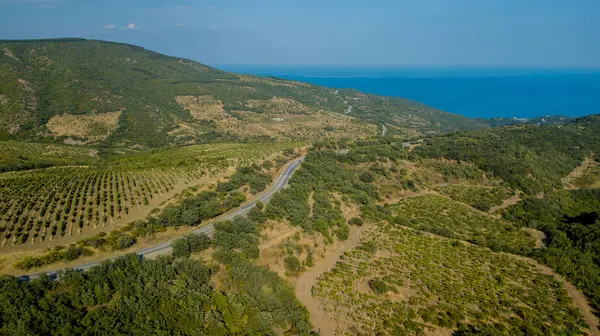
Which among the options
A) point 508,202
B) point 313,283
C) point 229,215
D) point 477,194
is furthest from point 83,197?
point 508,202

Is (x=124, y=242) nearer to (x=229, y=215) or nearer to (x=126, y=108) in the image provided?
(x=229, y=215)

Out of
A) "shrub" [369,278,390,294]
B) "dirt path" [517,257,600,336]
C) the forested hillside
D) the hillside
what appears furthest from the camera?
the hillside

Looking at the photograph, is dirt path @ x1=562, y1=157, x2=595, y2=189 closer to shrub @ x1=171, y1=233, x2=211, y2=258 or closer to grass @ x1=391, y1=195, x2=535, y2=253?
grass @ x1=391, y1=195, x2=535, y2=253

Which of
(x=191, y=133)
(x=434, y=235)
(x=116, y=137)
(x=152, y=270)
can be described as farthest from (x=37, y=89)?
(x=434, y=235)

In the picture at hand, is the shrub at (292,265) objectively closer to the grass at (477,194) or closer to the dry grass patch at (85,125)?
the grass at (477,194)

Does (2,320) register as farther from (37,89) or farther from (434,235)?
(37,89)

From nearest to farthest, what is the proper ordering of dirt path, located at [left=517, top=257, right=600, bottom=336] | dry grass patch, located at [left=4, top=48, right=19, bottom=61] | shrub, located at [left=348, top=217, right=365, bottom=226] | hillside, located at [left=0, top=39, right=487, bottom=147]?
dirt path, located at [left=517, top=257, right=600, bottom=336]
shrub, located at [left=348, top=217, right=365, bottom=226]
hillside, located at [left=0, top=39, right=487, bottom=147]
dry grass patch, located at [left=4, top=48, right=19, bottom=61]

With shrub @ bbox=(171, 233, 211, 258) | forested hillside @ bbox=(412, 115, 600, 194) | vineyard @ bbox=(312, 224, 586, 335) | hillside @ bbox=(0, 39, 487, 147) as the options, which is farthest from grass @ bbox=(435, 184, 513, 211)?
hillside @ bbox=(0, 39, 487, 147)
